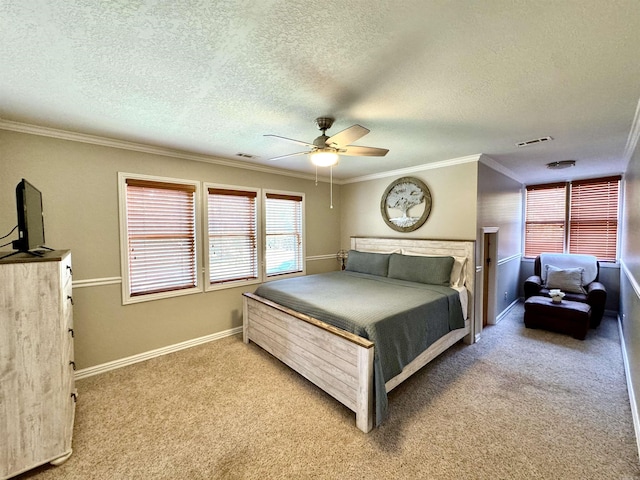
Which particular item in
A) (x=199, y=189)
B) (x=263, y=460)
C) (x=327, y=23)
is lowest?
(x=263, y=460)

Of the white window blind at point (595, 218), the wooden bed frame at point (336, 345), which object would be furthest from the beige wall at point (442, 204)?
the white window blind at point (595, 218)

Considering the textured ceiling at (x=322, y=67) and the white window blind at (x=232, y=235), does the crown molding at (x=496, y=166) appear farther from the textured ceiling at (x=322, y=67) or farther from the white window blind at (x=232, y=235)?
the white window blind at (x=232, y=235)

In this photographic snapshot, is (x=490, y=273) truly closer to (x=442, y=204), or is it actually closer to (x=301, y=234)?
(x=442, y=204)

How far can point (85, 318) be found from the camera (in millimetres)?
2771

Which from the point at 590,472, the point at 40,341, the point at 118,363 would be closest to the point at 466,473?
the point at 590,472

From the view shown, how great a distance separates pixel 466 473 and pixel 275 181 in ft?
12.9

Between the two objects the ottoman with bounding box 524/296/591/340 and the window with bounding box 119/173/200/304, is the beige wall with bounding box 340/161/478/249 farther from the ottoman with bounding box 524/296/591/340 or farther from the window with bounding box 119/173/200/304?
the window with bounding box 119/173/200/304

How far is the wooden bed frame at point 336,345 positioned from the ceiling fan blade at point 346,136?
1.60 meters

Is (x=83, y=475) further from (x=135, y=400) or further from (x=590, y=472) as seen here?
(x=590, y=472)

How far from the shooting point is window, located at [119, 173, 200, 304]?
119 inches

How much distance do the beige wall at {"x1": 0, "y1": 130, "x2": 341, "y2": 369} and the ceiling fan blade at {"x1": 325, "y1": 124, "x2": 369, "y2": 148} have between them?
2.14 metres

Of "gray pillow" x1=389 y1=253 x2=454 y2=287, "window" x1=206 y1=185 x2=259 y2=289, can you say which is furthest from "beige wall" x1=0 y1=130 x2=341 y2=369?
"gray pillow" x1=389 y1=253 x2=454 y2=287

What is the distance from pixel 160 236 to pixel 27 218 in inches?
58.8

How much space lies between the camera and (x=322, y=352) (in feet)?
7.84
